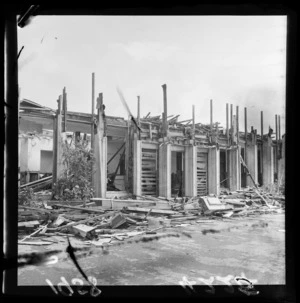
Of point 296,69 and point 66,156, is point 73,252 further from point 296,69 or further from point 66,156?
point 296,69

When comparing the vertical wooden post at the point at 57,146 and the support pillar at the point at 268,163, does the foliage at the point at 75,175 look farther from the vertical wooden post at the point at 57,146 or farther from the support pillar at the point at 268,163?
the support pillar at the point at 268,163

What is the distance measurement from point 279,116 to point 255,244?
3.95 feet

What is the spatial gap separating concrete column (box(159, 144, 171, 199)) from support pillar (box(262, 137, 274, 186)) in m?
0.99

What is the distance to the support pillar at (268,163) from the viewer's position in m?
3.11

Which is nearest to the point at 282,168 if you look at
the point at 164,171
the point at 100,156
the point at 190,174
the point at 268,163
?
the point at 268,163

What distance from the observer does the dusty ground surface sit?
2643 mm

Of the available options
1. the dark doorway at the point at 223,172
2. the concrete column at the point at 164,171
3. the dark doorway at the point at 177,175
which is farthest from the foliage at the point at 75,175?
the dark doorway at the point at 223,172

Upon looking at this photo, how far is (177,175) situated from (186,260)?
2.80 ft

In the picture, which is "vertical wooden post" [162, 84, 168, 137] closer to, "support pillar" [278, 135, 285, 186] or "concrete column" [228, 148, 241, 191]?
"concrete column" [228, 148, 241, 191]

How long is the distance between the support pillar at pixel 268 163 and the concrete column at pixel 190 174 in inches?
28.3

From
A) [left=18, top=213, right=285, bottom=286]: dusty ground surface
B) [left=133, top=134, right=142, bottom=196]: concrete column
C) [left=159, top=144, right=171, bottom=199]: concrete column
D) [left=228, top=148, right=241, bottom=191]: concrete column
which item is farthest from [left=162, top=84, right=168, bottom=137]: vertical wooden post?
[left=18, top=213, right=285, bottom=286]: dusty ground surface

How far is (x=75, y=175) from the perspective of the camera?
9.79ft

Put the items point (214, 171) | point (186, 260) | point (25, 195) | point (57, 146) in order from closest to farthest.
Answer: point (25, 195), point (186, 260), point (57, 146), point (214, 171)
